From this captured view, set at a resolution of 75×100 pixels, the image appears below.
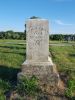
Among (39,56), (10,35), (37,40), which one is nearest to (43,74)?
(39,56)

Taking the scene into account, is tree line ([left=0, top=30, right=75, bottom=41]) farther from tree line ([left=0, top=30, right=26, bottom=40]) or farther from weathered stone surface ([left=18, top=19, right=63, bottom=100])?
weathered stone surface ([left=18, top=19, right=63, bottom=100])

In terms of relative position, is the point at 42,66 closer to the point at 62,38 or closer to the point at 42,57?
the point at 42,57

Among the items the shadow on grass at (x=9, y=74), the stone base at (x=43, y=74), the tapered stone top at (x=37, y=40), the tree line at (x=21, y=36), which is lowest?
the tree line at (x=21, y=36)

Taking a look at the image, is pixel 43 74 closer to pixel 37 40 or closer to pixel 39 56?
pixel 39 56

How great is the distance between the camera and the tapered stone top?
9.38 m

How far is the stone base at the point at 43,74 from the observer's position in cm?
898

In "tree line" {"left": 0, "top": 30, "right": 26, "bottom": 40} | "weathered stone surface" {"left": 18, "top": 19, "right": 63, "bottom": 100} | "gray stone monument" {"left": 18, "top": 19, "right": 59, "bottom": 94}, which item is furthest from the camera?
"tree line" {"left": 0, "top": 30, "right": 26, "bottom": 40}

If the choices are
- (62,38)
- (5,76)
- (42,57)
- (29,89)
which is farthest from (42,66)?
(62,38)

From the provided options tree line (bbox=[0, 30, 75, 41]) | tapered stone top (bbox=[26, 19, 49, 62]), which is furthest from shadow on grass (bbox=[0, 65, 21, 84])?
tree line (bbox=[0, 30, 75, 41])

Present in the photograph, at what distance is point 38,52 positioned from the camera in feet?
31.4

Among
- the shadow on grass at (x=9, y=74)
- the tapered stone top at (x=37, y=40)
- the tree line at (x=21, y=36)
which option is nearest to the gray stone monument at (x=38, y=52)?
the tapered stone top at (x=37, y=40)

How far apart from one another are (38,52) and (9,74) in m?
1.70

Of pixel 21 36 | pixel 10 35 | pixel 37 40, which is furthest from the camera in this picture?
pixel 10 35

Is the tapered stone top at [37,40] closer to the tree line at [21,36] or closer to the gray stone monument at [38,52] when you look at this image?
the gray stone monument at [38,52]
